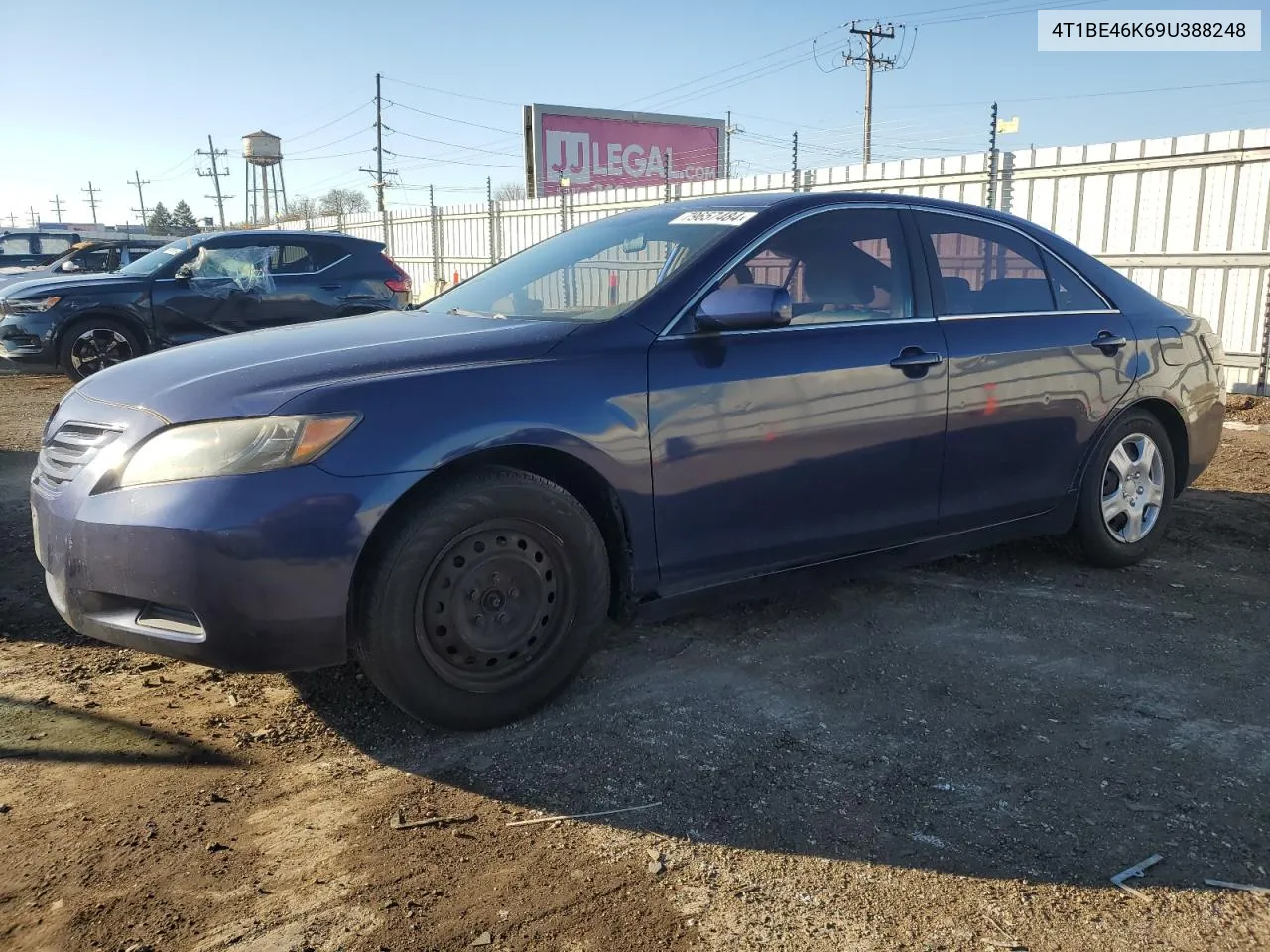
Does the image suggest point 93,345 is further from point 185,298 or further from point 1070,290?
point 1070,290

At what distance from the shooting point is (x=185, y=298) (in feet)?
35.5

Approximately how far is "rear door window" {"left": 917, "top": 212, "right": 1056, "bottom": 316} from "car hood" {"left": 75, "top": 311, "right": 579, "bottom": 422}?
1705mm

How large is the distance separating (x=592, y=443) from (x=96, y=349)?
31.2 feet

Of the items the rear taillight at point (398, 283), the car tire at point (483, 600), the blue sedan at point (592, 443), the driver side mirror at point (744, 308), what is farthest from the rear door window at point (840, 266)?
the rear taillight at point (398, 283)

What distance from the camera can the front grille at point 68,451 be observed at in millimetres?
2984

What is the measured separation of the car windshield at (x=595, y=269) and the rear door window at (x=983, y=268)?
0.91 meters

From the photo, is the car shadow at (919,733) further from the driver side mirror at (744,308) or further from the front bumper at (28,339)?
the front bumper at (28,339)

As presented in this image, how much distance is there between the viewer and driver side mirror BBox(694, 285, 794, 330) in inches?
134

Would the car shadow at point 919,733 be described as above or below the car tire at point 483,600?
below

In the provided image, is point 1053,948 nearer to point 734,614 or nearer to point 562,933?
point 562,933

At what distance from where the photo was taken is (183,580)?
2.72 meters

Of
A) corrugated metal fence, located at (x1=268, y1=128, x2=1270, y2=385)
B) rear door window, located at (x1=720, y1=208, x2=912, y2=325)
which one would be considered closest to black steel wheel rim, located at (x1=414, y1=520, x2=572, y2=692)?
rear door window, located at (x1=720, y1=208, x2=912, y2=325)

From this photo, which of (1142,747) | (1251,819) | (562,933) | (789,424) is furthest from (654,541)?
(1251,819)

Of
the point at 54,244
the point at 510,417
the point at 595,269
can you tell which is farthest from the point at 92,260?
the point at 510,417
